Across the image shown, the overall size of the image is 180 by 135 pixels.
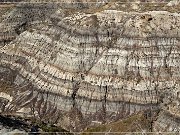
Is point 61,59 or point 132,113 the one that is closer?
point 132,113

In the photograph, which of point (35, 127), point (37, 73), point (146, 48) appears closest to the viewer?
point (35, 127)

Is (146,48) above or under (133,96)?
above

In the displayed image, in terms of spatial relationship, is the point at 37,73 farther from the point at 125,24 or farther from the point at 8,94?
the point at 125,24

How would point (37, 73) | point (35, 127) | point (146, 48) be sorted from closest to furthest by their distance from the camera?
point (35, 127) < point (146, 48) < point (37, 73)

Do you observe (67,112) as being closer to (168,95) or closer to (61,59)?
(61,59)

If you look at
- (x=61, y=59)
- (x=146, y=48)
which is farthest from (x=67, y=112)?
(x=146, y=48)

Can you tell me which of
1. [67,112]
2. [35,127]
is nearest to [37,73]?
[67,112]
